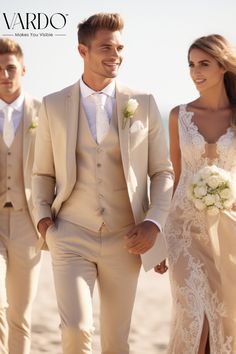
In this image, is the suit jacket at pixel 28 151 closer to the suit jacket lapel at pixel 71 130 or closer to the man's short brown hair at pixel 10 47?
the man's short brown hair at pixel 10 47

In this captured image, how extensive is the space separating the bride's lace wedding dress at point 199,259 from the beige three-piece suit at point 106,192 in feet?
1.50

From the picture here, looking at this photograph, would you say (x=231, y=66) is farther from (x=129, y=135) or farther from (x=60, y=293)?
(x=60, y=293)

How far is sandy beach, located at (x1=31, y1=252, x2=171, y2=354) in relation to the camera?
9426mm

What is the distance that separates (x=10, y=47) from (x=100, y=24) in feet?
5.20

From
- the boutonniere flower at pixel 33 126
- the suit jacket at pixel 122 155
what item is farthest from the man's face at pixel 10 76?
the suit jacket at pixel 122 155

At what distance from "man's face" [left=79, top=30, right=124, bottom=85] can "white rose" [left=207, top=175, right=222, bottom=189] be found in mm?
1018

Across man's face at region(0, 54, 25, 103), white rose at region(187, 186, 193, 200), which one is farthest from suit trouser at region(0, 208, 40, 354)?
white rose at region(187, 186, 193, 200)

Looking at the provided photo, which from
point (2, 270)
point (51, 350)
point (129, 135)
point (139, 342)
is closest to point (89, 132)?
point (129, 135)

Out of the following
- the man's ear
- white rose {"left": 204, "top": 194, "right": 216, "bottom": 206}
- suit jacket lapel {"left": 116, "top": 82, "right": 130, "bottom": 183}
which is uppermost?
the man's ear

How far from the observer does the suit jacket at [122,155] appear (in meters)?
6.08

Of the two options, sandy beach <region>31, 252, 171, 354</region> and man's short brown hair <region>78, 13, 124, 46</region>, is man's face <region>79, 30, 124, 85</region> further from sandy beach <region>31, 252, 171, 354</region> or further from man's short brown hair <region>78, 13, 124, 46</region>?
sandy beach <region>31, 252, 171, 354</region>

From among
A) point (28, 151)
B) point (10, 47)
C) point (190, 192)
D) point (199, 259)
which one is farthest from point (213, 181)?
point (10, 47)

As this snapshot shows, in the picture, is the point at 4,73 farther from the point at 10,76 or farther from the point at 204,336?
the point at 204,336

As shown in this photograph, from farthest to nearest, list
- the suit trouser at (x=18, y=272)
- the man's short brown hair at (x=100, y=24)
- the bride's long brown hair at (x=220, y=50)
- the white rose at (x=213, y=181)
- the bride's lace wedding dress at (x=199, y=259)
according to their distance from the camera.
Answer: the suit trouser at (x=18, y=272) < the bride's long brown hair at (x=220, y=50) < the white rose at (x=213, y=181) < the bride's lace wedding dress at (x=199, y=259) < the man's short brown hair at (x=100, y=24)
